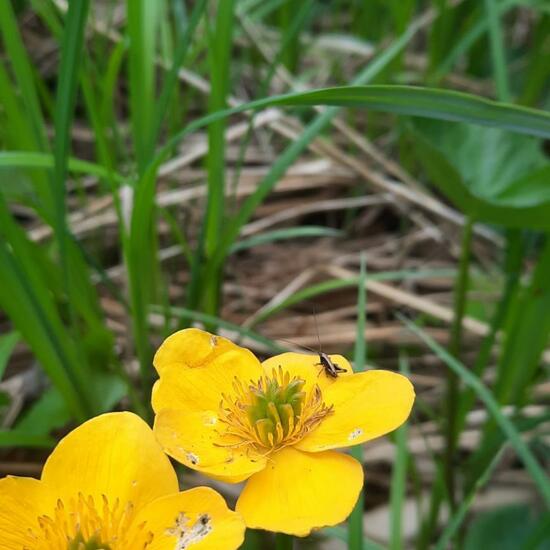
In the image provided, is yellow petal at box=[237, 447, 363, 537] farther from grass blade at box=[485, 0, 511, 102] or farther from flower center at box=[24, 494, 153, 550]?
grass blade at box=[485, 0, 511, 102]

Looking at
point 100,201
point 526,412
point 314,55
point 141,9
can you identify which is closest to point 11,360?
point 100,201

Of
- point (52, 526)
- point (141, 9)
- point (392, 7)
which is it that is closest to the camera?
point (52, 526)

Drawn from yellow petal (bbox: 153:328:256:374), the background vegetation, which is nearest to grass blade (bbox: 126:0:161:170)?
the background vegetation

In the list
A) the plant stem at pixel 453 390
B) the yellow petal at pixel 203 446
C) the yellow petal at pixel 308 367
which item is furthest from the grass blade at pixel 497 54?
the yellow petal at pixel 203 446

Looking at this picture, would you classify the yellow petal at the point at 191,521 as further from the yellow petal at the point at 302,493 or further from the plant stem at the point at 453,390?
the plant stem at the point at 453,390

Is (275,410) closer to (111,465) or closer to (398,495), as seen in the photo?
(111,465)

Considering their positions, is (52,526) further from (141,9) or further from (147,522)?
(141,9)

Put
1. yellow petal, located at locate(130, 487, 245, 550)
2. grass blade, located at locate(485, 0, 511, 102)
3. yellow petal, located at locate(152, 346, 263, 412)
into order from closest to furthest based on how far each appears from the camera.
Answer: yellow petal, located at locate(130, 487, 245, 550) → yellow petal, located at locate(152, 346, 263, 412) → grass blade, located at locate(485, 0, 511, 102)
